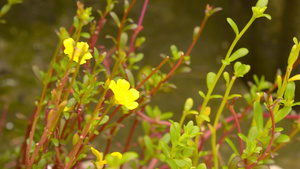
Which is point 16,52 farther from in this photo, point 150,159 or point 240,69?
point 240,69

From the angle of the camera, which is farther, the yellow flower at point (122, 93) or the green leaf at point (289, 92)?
the green leaf at point (289, 92)

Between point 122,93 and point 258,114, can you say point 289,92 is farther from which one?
point 122,93

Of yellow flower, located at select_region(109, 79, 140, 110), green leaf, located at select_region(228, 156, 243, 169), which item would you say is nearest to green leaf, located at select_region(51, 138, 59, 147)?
yellow flower, located at select_region(109, 79, 140, 110)

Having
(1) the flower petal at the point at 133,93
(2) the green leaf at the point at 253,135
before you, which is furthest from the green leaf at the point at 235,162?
(1) the flower petal at the point at 133,93

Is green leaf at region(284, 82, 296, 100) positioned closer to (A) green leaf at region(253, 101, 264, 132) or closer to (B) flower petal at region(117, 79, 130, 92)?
(A) green leaf at region(253, 101, 264, 132)

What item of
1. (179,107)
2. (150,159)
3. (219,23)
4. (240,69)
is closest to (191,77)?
(179,107)

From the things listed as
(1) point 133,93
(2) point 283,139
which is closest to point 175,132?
(1) point 133,93

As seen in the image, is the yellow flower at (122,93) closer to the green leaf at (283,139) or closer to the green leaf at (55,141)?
the green leaf at (55,141)

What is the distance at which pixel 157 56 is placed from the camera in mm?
2377

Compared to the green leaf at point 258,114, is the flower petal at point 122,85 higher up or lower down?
higher up

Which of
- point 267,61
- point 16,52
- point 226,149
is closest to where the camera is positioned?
point 226,149

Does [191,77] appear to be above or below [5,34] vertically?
below

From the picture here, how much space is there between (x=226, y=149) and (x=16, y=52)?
1.37 meters

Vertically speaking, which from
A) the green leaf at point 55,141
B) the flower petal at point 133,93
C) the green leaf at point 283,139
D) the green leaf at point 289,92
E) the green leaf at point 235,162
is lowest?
the green leaf at point 235,162
